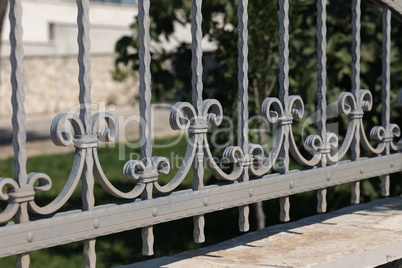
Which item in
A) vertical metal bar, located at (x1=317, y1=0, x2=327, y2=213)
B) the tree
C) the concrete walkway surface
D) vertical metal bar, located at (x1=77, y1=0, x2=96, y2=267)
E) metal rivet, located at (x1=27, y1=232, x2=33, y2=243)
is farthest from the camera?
the concrete walkway surface

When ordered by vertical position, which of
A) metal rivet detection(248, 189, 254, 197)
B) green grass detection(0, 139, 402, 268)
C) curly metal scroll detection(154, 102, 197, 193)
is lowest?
green grass detection(0, 139, 402, 268)

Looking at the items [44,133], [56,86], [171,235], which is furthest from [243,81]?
[56,86]

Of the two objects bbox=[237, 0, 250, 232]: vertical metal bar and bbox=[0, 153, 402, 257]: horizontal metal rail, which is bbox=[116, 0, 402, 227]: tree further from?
bbox=[237, 0, 250, 232]: vertical metal bar

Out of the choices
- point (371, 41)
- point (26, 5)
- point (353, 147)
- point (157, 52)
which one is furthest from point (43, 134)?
point (353, 147)

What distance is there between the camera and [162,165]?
2045 mm

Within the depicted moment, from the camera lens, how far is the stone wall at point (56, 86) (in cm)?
1761

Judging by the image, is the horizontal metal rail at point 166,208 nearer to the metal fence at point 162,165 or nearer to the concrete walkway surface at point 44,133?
the metal fence at point 162,165

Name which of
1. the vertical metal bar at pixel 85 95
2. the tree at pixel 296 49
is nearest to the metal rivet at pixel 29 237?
the vertical metal bar at pixel 85 95

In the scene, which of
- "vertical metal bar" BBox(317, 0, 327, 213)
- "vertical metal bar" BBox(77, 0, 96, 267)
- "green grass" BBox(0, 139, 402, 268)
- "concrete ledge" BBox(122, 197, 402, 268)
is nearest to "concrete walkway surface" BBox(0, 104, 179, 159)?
"green grass" BBox(0, 139, 402, 268)

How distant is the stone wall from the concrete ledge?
15.0 m

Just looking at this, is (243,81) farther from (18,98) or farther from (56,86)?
(56,86)

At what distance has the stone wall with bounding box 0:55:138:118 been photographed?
57.8 ft

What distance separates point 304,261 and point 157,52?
9.55 ft

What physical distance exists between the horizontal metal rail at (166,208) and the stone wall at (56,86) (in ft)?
50.1
